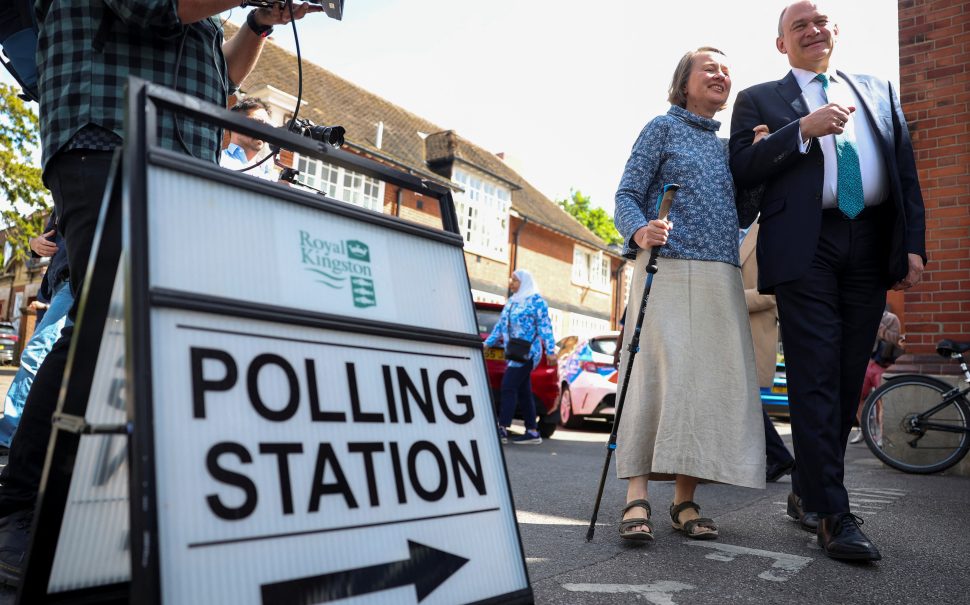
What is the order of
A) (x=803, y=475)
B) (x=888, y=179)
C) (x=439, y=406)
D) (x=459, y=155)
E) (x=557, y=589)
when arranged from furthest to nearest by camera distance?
(x=459, y=155) < (x=888, y=179) < (x=803, y=475) < (x=557, y=589) < (x=439, y=406)

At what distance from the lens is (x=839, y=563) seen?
2.76 m

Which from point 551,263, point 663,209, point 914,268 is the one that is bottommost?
point 914,268

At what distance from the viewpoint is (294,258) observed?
1.60 metres

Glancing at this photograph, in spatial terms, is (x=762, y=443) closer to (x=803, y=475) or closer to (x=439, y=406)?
(x=803, y=475)

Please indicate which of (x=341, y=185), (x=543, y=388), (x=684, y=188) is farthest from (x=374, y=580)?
(x=341, y=185)

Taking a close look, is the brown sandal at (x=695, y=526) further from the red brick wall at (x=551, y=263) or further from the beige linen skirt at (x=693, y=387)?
the red brick wall at (x=551, y=263)

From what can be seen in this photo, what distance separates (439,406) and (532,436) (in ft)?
21.6

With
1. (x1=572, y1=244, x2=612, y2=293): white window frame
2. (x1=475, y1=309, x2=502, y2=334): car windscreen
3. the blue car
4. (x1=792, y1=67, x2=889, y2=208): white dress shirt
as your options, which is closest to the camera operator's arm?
(x1=792, y1=67, x2=889, y2=208): white dress shirt

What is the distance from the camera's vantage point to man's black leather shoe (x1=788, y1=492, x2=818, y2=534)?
10.9 feet

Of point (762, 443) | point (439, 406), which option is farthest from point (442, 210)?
point (762, 443)

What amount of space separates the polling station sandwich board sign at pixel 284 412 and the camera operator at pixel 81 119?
25.3 inches

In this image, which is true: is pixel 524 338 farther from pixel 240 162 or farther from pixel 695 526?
pixel 695 526

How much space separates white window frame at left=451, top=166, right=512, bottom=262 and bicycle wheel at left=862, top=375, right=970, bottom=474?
20068 mm

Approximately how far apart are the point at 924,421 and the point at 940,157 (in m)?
2.21
